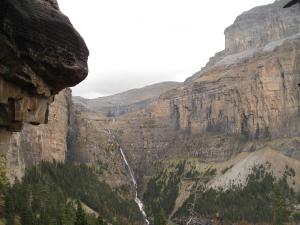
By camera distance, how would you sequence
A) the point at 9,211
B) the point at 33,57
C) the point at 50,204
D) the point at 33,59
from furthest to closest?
the point at 50,204 → the point at 9,211 → the point at 33,59 → the point at 33,57

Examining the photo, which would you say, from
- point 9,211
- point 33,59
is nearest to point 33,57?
point 33,59

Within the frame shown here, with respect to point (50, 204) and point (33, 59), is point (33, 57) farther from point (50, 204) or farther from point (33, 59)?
point (50, 204)

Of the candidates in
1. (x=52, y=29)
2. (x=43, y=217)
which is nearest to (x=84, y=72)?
(x=52, y=29)

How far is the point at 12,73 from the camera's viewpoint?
27719 millimetres

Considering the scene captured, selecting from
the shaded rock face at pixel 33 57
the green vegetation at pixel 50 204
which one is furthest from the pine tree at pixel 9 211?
the shaded rock face at pixel 33 57

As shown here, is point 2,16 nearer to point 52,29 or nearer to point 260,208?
point 52,29

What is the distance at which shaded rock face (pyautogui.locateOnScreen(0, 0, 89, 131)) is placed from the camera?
2612 cm

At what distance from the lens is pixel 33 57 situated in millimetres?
27891

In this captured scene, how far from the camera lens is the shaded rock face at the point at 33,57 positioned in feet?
85.7

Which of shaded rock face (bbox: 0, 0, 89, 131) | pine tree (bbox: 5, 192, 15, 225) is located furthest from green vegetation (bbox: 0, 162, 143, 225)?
shaded rock face (bbox: 0, 0, 89, 131)

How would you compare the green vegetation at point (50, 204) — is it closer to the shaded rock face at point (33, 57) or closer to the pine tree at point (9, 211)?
the pine tree at point (9, 211)

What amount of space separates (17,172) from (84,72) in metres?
138

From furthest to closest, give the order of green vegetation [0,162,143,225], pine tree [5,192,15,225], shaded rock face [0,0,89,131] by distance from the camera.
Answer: green vegetation [0,162,143,225] < pine tree [5,192,15,225] < shaded rock face [0,0,89,131]

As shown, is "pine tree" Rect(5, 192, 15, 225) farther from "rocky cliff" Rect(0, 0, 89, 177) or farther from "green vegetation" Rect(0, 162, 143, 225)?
"rocky cliff" Rect(0, 0, 89, 177)
